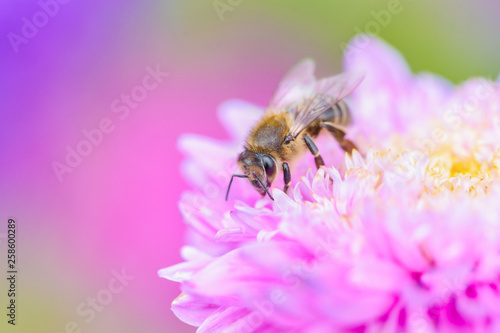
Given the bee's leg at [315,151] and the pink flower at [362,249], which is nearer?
the pink flower at [362,249]

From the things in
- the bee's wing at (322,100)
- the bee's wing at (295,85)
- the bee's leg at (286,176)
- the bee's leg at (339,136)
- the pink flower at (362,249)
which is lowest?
the pink flower at (362,249)

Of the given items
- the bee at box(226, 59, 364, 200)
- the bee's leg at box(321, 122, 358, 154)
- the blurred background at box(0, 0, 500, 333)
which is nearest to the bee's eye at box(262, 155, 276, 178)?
the bee at box(226, 59, 364, 200)

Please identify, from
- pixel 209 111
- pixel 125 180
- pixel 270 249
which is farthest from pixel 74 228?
pixel 270 249

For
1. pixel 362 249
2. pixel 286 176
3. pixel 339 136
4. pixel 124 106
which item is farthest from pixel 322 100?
pixel 124 106

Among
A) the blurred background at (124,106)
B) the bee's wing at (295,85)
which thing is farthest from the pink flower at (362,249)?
the blurred background at (124,106)

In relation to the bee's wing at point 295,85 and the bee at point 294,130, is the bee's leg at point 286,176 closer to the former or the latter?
the bee at point 294,130

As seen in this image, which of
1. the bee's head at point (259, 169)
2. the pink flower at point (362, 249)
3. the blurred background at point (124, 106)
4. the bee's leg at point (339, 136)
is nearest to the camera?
the pink flower at point (362, 249)

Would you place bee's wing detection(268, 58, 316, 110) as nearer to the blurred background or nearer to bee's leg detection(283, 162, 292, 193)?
bee's leg detection(283, 162, 292, 193)

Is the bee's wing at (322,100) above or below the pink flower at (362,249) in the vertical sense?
above
